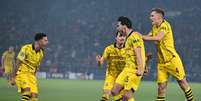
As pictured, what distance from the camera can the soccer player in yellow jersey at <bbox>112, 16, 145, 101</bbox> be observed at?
923cm

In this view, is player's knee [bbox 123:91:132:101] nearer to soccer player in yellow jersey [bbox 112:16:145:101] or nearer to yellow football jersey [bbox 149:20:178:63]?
soccer player in yellow jersey [bbox 112:16:145:101]

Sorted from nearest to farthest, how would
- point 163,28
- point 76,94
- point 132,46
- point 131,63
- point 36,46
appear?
point 132,46
point 131,63
point 163,28
point 36,46
point 76,94

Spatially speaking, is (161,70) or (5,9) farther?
(5,9)

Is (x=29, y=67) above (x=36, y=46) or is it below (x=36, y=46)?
below

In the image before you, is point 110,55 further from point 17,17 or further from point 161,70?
point 17,17

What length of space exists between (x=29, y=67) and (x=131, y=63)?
2.94 m

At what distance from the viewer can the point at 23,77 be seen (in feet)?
37.0

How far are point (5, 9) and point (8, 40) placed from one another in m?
4.08

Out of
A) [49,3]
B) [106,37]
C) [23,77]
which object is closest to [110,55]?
[23,77]

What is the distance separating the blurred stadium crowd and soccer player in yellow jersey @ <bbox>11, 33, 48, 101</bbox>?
25100 mm

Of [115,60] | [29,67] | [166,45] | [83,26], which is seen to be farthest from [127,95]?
[83,26]

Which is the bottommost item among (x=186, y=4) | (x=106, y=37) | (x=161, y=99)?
(x=161, y=99)

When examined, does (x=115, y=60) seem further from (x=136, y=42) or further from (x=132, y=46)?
(x=136, y=42)

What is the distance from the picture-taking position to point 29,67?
451 inches
